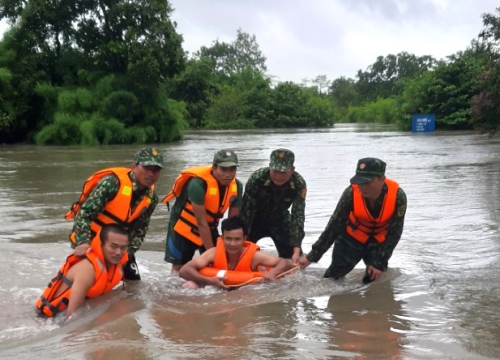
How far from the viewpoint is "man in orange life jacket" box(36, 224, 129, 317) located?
16.6 ft

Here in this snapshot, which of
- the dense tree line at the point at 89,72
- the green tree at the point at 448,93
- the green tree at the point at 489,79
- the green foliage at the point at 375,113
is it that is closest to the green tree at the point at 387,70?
the green foliage at the point at 375,113

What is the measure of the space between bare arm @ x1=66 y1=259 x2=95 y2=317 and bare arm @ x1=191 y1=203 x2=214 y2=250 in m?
1.18

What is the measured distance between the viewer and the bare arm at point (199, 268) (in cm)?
583

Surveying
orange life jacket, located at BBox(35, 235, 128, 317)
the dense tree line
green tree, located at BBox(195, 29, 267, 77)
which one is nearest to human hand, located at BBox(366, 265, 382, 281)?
orange life jacket, located at BBox(35, 235, 128, 317)

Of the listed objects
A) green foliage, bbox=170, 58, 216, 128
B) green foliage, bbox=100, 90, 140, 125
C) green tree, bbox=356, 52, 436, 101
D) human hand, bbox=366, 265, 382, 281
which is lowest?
human hand, bbox=366, 265, 382, 281

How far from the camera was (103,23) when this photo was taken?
35438mm

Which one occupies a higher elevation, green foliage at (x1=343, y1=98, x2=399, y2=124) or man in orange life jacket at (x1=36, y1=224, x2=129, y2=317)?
green foliage at (x1=343, y1=98, x2=399, y2=124)

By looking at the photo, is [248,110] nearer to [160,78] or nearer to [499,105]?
[160,78]

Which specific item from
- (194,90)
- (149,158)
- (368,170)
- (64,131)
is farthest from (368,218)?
(194,90)

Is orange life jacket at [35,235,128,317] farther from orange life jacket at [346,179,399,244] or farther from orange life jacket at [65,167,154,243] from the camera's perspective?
orange life jacket at [346,179,399,244]

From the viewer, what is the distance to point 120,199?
5.38 meters

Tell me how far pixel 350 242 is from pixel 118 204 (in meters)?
1.97

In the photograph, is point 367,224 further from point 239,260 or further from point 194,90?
point 194,90

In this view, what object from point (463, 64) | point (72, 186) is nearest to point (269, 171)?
point (72, 186)
